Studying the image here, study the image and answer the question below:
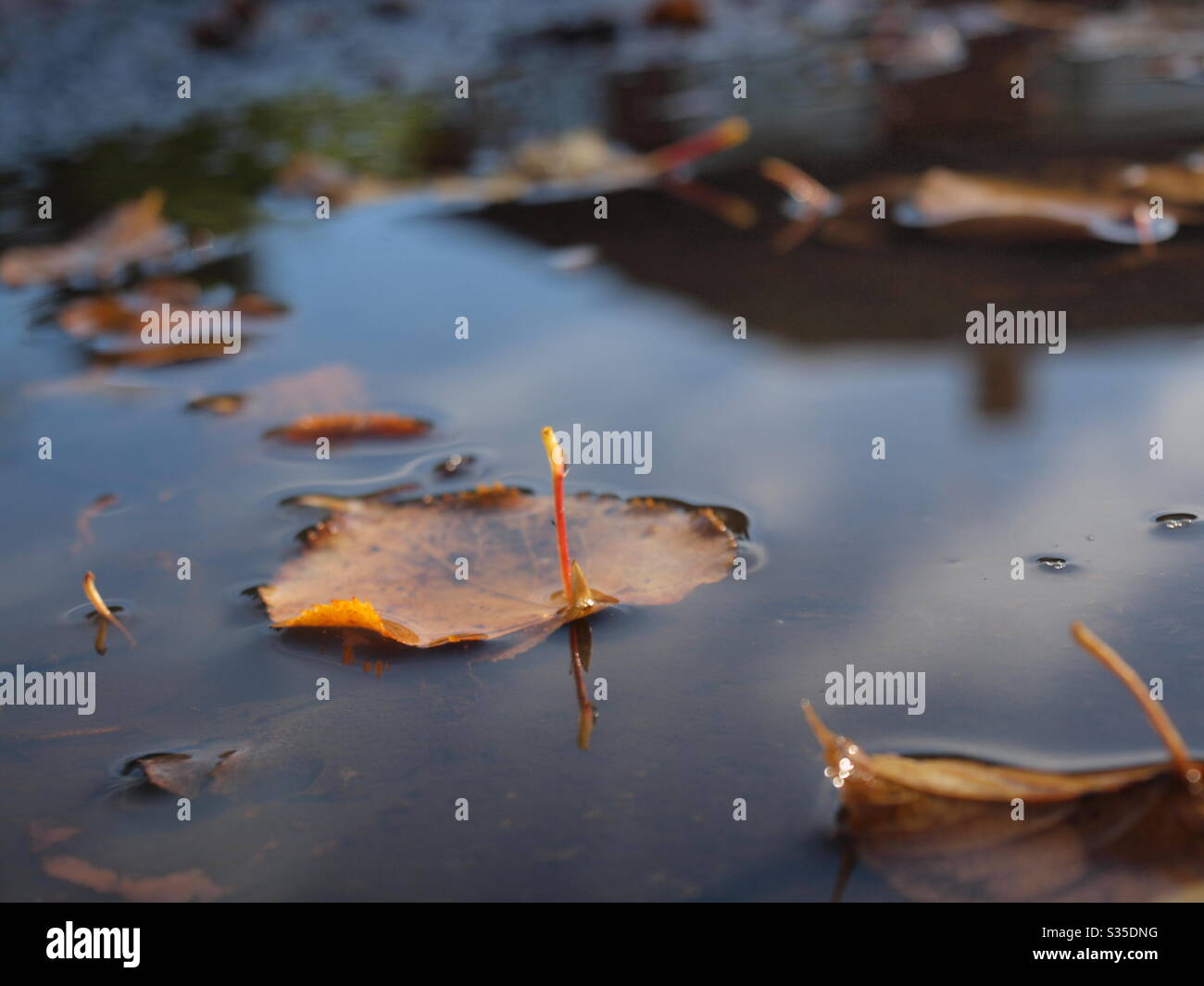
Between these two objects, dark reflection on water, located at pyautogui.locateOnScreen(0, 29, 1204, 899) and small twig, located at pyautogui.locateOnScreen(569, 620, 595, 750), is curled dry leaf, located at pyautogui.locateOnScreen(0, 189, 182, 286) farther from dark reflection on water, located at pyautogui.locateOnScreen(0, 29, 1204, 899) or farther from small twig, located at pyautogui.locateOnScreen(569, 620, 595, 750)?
small twig, located at pyautogui.locateOnScreen(569, 620, 595, 750)

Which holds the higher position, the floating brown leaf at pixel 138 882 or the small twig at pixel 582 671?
the small twig at pixel 582 671

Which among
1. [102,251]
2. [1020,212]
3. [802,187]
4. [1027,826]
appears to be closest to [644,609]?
[1027,826]

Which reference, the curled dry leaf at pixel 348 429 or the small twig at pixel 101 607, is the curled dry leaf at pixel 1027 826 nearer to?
the small twig at pixel 101 607

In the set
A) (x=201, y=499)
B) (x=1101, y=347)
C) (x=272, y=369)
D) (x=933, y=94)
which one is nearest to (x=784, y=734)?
(x=201, y=499)

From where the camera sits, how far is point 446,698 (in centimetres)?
101

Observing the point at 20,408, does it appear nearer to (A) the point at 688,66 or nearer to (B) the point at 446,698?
(B) the point at 446,698

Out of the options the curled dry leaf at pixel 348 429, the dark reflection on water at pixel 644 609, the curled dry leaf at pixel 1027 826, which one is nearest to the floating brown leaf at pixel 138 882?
the dark reflection on water at pixel 644 609

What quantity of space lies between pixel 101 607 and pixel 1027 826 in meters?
0.88

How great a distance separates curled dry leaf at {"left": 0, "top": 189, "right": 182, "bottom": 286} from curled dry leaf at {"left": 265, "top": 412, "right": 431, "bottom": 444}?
897mm

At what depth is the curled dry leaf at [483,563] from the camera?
43.9 inches

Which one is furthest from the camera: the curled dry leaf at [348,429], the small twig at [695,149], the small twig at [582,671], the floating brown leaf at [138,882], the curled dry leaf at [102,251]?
the small twig at [695,149]

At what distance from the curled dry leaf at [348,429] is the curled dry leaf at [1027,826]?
2.87 feet

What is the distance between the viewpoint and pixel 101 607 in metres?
1.14

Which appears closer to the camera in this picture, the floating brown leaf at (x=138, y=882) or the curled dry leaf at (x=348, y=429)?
the floating brown leaf at (x=138, y=882)
